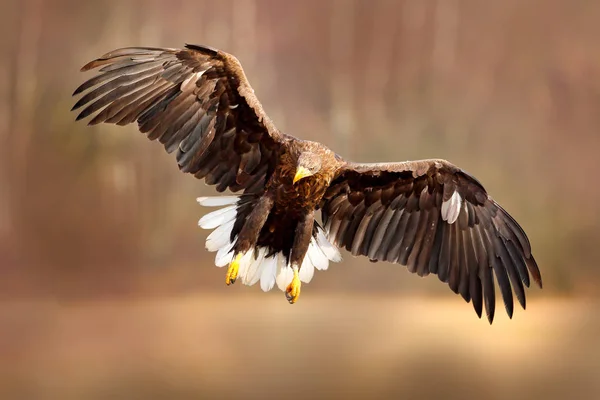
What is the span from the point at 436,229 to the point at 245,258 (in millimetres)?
1215

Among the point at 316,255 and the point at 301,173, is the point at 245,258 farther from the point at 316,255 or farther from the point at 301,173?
the point at 301,173

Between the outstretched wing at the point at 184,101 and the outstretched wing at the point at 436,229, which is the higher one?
the outstretched wing at the point at 184,101

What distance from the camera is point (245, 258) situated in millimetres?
4469

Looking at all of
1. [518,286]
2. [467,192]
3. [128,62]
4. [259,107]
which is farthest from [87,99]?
[518,286]

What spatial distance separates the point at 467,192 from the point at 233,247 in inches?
57.7

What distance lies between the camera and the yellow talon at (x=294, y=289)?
4.23 m

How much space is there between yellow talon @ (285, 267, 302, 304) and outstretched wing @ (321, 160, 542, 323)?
1.76 feet

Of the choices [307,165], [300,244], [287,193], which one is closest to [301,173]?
[307,165]

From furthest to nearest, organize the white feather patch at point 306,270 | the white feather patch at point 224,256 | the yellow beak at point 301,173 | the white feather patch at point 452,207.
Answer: the white feather patch at point 306,270, the white feather patch at point 452,207, the white feather patch at point 224,256, the yellow beak at point 301,173

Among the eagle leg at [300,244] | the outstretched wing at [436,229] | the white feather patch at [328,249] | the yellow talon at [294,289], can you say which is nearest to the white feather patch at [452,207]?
the outstretched wing at [436,229]

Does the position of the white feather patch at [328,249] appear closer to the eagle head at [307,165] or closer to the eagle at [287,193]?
the eagle at [287,193]

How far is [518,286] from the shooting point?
4441mm

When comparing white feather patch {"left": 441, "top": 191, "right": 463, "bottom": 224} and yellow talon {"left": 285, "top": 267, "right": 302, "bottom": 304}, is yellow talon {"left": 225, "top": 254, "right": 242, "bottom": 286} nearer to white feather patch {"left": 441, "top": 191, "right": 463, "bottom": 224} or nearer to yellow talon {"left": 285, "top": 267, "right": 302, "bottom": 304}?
yellow talon {"left": 285, "top": 267, "right": 302, "bottom": 304}

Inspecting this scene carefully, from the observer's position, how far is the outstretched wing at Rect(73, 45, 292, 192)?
4137 mm
